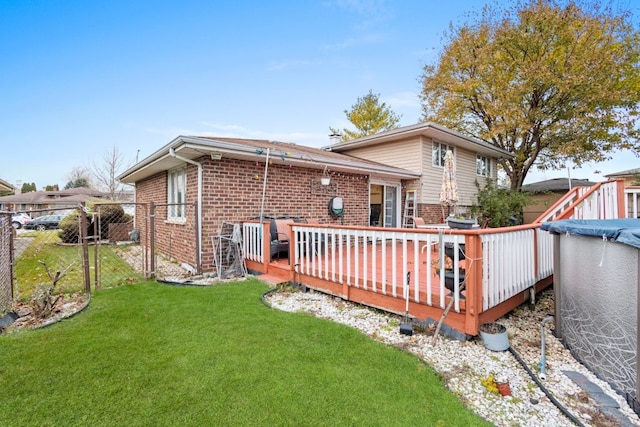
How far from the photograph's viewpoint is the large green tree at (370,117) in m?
24.3

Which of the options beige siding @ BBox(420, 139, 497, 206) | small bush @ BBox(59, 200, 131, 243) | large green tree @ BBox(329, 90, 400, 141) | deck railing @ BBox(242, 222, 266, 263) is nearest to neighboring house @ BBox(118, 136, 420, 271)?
deck railing @ BBox(242, 222, 266, 263)

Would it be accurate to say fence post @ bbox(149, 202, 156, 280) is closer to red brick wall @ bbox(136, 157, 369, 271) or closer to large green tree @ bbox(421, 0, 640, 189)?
red brick wall @ bbox(136, 157, 369, 271)

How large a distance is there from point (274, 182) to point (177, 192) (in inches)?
115

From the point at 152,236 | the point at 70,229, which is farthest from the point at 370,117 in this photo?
the point at 152,236

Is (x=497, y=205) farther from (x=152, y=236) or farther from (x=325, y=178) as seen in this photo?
(x=152, y=236)

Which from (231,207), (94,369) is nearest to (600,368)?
(94,369)

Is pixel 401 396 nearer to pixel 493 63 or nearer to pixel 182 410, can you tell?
pixel 182 410

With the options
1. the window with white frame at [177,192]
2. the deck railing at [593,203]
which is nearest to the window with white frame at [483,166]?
the deck railing at [593,203]

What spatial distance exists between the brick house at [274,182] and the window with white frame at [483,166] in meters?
1.31

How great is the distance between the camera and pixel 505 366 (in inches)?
115

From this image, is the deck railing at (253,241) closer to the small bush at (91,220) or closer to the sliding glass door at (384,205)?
the sliding glass door at (384,205)

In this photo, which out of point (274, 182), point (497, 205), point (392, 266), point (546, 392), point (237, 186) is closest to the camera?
point (546, 392)

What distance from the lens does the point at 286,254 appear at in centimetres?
660

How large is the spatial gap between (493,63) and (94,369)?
18.3 meters
